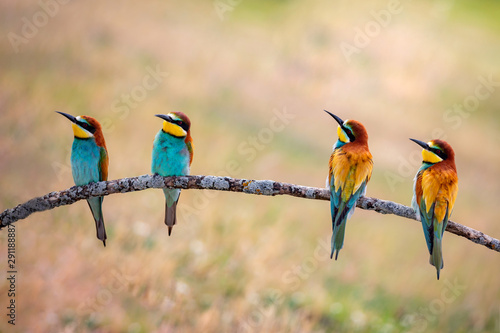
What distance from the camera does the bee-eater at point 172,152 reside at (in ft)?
8.84

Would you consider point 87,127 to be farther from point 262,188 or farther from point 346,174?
point 346,174

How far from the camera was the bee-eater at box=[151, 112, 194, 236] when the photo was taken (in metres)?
2.69

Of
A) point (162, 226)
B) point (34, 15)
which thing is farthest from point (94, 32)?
point (162, 226)

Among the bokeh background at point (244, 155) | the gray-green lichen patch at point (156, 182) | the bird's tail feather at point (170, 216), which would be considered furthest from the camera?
the bokeh background at point (244, 155)

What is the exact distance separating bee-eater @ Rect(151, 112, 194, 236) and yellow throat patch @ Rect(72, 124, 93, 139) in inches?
15.1

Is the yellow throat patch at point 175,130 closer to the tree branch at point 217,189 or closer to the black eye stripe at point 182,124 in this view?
the black eye stripe at point 182,124

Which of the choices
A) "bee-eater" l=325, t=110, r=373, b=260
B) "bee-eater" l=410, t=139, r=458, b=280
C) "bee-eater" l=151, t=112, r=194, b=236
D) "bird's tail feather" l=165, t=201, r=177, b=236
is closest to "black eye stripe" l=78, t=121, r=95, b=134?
"bee-eater" l=151, t=112, r=194, b=236

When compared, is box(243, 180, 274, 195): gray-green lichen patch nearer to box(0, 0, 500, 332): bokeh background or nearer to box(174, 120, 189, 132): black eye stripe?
box(174, 120, 189, 132): black eye stripe

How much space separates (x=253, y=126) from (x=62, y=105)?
2.02 meters

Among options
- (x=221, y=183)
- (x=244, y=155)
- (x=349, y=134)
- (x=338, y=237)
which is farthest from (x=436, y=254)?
(x=244, y=155)

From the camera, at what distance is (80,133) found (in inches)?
104

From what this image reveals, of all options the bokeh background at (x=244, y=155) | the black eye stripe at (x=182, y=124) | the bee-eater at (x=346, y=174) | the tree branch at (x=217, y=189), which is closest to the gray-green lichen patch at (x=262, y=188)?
the tree branch at (x=217, y=189)

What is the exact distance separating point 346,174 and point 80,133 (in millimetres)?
1506

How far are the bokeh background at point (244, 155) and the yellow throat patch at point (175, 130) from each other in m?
1.49
